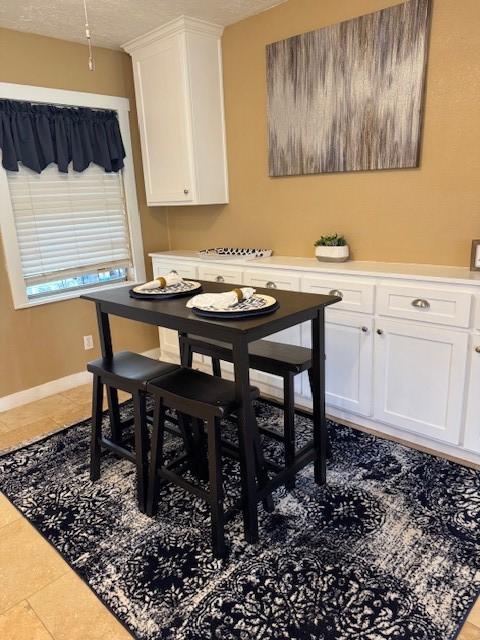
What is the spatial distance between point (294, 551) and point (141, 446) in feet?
2.66

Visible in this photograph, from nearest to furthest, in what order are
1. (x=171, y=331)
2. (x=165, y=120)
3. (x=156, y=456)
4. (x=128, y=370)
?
(x=156, y=456)
(x=128, y=370)
(x=165, y=120)
(x=171, y=331)

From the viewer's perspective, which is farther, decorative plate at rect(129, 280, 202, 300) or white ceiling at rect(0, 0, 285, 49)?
white ceiling at rect(0, 0, 285, 49)

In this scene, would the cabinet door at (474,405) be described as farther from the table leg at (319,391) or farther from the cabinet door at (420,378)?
the table leg at (319,391)

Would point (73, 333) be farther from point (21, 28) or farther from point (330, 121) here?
point (330, 121)

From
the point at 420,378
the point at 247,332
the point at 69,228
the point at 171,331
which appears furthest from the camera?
the point at 171,331

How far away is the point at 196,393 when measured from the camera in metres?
1.86

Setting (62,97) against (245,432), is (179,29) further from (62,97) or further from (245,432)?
(245,432)

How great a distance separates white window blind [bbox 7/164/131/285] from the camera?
10.8 feet

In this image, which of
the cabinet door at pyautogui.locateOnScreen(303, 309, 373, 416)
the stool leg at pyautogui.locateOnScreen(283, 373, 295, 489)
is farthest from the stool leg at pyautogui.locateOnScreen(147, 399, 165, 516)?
the cabinet door at pyautogui.locateOnScreen(303, 309, 373, 416)

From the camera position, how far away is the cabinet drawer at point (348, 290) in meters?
2.55

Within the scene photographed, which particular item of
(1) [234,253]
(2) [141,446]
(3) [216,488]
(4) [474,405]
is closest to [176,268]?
(1) [234,253]

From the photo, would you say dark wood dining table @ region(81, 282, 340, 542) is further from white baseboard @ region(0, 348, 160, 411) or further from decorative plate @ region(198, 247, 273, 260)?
white baseboard @ region(0, 348, 160, 411)

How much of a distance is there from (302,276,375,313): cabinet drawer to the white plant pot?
0.24 m

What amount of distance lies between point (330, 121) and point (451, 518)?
2.33 m
